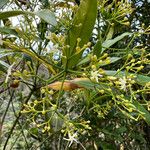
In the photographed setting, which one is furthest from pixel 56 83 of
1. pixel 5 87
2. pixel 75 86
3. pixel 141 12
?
pixel 141 12

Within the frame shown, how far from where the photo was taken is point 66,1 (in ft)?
3.93

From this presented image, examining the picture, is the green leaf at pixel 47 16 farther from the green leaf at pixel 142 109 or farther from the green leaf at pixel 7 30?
the green leaf at pixel 142 109

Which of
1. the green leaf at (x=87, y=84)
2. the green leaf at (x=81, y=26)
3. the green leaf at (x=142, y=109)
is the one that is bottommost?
the green leaf at (x=142, y=109)

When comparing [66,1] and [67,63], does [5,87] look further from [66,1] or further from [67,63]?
[67,63]

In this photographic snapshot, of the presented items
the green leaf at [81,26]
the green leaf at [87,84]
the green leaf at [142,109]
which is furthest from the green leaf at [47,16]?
the green leaf at [142,109]

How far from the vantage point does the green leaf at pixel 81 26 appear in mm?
838

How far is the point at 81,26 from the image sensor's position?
866 mm

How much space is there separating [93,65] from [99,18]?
440 millimetres

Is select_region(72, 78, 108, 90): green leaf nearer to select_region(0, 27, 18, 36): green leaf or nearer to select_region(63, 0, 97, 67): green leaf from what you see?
select_region(63, 0, 97, 67): green leaf

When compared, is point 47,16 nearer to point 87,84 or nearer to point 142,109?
point 87,84

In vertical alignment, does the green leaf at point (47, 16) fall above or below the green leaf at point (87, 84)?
above

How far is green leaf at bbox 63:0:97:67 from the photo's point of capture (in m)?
0.84

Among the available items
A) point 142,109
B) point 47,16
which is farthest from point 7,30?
point 142,109

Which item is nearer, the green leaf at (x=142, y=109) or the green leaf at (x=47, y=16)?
the green leaf at (x=47, y=16)
